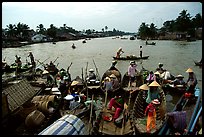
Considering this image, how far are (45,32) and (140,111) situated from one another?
231ft

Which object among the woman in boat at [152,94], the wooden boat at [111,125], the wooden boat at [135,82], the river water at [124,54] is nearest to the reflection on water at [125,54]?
the river water at [124,54]

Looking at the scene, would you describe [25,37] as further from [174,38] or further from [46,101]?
[46,101]

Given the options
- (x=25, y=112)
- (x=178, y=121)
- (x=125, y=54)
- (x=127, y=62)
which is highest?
(x=178, y=121)

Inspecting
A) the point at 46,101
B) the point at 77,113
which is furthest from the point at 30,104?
the point at 77,113

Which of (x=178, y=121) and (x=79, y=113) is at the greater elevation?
(x=178, y=121)

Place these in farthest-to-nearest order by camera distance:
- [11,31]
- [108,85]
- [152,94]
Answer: [11,31] < [108,85] < [152,94]

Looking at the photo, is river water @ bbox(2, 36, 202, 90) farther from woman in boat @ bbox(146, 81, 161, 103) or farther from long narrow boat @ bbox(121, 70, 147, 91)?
woman in boat @ bbox(146, 81, 161, 103)

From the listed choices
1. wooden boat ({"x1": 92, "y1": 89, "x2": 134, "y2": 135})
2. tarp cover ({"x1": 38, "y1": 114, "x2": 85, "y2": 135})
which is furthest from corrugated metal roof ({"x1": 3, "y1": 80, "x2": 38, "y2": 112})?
wooden boat ({"x1": 92, "y1": 89, "x2": 134, "y2": 135})

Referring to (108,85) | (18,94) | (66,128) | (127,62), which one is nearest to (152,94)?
(108,85)

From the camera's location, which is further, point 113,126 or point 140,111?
point 140,111

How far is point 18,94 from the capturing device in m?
7.49

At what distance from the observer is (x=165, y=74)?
36.3ft

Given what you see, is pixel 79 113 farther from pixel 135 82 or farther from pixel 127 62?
pixel 127 62

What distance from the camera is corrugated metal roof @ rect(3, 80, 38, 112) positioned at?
274 inches
